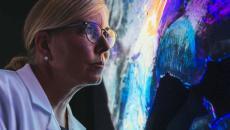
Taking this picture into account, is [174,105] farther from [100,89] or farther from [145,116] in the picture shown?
[100,89]

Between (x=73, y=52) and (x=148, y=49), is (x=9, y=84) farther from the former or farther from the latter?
(x=148, y=49)

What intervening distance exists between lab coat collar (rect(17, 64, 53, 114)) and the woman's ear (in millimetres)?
55

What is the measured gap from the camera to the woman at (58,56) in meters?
1.16

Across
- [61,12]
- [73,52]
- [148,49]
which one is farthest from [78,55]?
[148,49]

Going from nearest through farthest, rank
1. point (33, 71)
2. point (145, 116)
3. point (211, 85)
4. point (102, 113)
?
point (211, 85) → point (33, 71) → point (145, 116) → point (102, 113)

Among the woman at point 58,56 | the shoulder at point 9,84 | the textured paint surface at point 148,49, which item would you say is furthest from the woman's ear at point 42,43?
the textured paint surface at point 148,49

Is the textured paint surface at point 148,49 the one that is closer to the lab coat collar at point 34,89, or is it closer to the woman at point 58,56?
the woman at point 58,56

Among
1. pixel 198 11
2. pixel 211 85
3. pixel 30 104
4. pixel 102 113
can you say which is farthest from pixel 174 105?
pixel 102 113

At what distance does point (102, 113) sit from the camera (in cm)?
188

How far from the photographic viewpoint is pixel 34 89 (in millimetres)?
1177

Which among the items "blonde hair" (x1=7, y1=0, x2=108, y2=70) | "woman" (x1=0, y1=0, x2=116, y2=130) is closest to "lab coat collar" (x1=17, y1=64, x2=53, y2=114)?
"woman" (x1=0, y1=0, x2=116, y2=130)

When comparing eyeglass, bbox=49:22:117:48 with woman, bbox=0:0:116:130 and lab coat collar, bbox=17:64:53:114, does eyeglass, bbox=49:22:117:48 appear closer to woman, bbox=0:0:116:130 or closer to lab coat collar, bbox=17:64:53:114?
woman, bbox=0:0:116:130

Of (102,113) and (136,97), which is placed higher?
(136,97)

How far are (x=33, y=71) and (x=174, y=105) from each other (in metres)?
0.38
